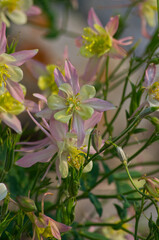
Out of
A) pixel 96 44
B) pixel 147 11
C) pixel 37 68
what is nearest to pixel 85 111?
pixel 96 44

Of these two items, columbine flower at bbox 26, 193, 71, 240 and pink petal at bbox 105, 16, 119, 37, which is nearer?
columbine flower at bbox 26, 193, 71, 240

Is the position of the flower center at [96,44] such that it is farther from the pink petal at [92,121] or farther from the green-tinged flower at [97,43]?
the pink petal at [92,121]

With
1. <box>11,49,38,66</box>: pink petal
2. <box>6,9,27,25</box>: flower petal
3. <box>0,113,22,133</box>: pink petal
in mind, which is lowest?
<box>0,113,22,133</box>: pink petal

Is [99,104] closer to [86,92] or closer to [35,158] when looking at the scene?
[86,92]

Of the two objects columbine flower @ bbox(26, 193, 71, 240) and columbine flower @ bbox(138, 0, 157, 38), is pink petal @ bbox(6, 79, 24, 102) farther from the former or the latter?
columbine flower @ bbox(138, 0, 157, 38)

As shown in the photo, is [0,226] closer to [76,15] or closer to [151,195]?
[151,195]

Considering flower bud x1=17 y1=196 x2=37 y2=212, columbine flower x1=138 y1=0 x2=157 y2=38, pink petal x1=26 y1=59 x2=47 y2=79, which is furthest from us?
columbine flower x1=138 y1=0 x2=157 y2=38

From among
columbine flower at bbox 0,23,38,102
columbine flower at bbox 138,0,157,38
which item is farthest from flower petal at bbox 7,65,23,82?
columbine flower at bbox 138,0,157,38

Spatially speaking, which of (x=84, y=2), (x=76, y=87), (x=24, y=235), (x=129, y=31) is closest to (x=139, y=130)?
(x=76, y=87)
